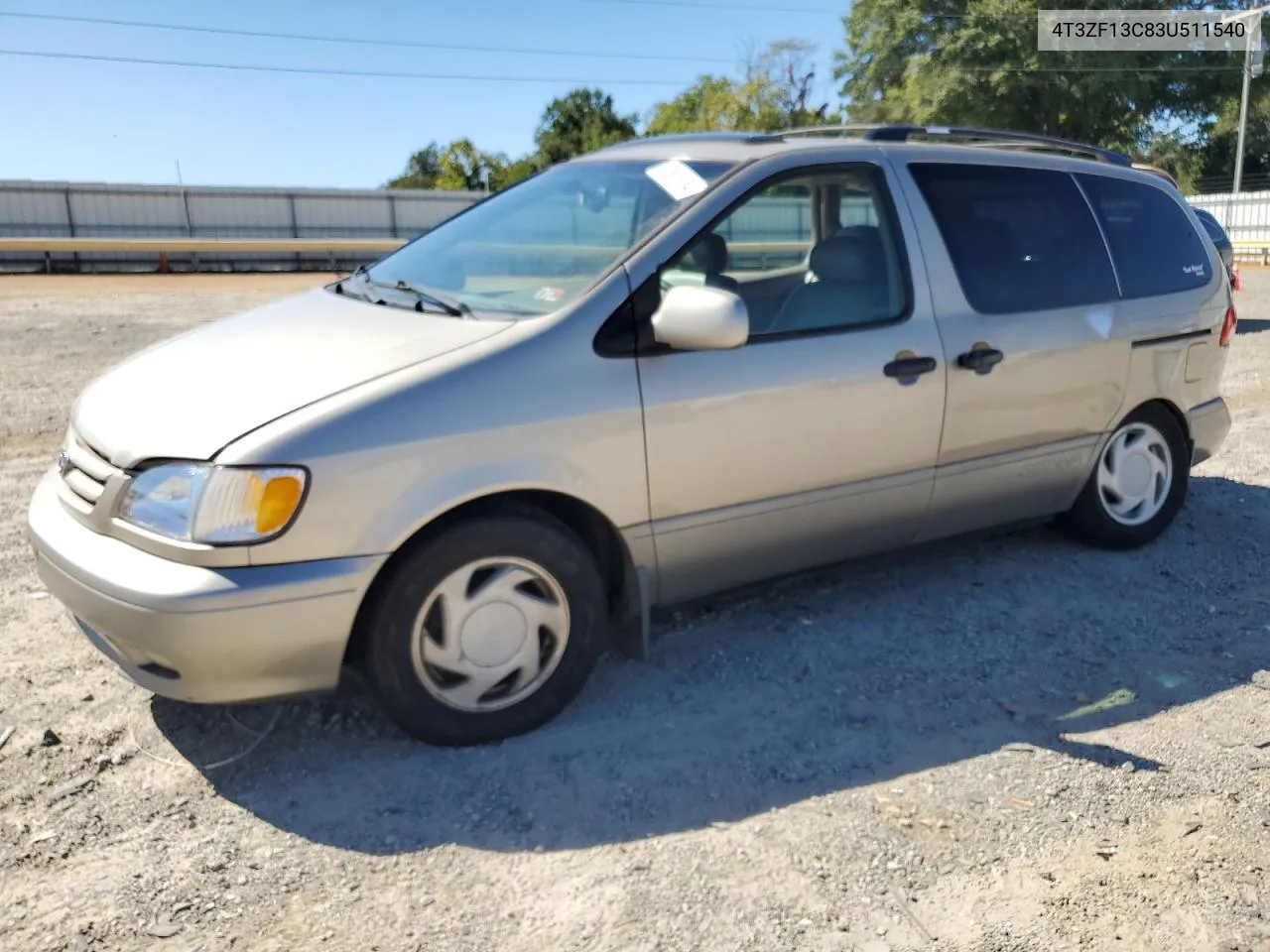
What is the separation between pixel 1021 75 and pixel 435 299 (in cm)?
3620

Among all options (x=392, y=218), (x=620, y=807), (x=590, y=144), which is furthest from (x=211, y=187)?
(x=620, y=807)

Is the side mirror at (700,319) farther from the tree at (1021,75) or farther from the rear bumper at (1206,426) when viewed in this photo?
the tree at (1021,75)

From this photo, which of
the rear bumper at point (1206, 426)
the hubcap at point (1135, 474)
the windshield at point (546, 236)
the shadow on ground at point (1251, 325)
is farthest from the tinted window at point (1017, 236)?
the shadow on ground at point (1251, 325)

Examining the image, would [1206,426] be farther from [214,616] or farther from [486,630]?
[214,616]

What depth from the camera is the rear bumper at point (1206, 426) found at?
5012mm

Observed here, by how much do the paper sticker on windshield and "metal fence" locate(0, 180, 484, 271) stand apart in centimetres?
2707

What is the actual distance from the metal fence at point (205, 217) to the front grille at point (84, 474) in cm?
2688

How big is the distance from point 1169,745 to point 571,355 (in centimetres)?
213

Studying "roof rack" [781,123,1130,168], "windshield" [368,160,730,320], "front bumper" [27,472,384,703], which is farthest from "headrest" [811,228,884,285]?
"front bumper" [27,472,384,703]

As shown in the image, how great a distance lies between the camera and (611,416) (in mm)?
3273

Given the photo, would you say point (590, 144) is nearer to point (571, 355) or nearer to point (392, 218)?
point (392, 218)

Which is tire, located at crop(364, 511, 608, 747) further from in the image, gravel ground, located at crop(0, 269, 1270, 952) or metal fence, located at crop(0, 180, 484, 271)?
metal fence, located at crop(0, 180, 484, 271)

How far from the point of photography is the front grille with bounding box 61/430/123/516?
10.0 ft

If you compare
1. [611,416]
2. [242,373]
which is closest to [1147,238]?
[611,416]
